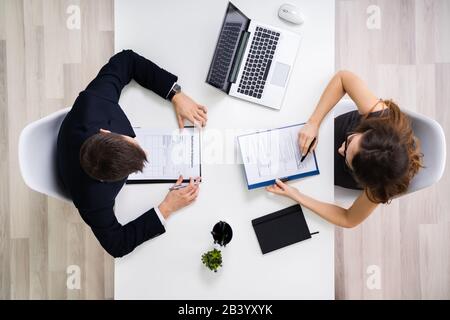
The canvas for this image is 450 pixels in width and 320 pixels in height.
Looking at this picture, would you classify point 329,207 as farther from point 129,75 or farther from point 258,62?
point 129,75

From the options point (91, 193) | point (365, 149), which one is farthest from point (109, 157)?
point (365, 149)

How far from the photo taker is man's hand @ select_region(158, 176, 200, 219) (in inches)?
52.5

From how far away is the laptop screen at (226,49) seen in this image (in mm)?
1325

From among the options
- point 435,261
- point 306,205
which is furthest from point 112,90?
point 435,261

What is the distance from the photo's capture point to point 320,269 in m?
A: 1.37

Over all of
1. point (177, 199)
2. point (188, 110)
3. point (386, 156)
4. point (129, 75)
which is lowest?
point (177, 199)

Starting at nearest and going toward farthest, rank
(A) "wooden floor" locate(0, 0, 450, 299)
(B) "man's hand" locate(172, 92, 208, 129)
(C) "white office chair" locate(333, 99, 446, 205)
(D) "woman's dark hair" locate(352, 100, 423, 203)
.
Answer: (D) "woman's dark hair" locate(352, 100, 423, 203) < (C) "white office chair" locate(333, 99, 446, 205) < (B) "man's hand" locate(172, 92, 208, 129) < (A) "wooden floor" locate(0, 0, 450, 299)

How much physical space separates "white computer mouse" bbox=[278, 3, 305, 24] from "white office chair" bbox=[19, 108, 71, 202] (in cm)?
90

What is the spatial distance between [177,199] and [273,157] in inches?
15.6

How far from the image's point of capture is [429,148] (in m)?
1.27

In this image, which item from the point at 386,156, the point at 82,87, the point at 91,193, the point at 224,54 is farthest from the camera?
the point at 82,87

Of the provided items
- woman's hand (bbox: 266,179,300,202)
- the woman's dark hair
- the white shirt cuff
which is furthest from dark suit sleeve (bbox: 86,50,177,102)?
the woman's dark hair

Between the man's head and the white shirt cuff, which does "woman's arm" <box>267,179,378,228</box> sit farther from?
the man's head

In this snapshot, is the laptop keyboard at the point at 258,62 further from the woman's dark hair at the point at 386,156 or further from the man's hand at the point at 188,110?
the woman's dark hair at the point at 386,156
